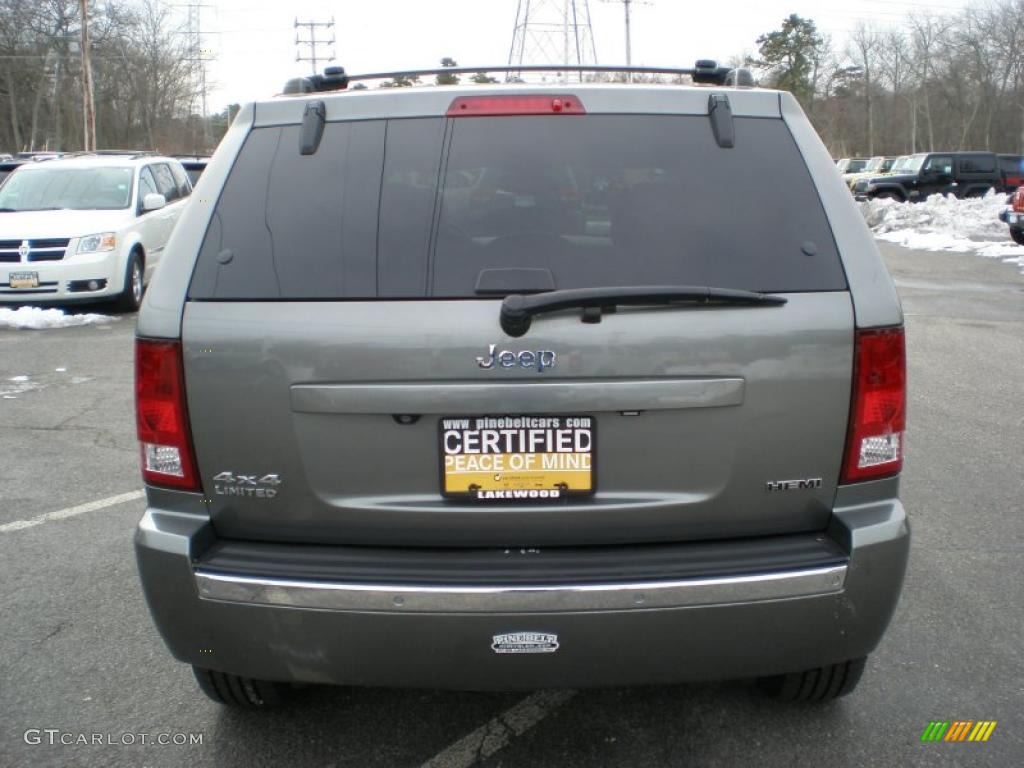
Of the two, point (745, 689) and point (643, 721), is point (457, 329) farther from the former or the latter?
point (745, 689)

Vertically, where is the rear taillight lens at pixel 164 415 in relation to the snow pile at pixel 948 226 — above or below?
below

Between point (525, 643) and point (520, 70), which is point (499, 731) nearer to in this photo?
point (525, 643)

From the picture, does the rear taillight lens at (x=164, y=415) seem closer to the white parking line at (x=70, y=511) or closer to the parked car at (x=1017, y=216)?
the white parking line at (x=70, y=511)

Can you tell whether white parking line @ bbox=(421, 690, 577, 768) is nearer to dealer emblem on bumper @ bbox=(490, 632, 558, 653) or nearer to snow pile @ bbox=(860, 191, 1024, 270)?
dealer emblem on bumper @ bbox=(490, 632, 558, 653)

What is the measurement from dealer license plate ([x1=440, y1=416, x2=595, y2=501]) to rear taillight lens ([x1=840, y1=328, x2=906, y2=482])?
2.34 ft

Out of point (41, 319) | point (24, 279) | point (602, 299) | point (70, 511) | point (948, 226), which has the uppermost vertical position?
point (948, 226)

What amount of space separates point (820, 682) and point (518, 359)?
148 centimetres

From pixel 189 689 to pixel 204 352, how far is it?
4.70 ft

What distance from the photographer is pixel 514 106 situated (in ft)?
9.03

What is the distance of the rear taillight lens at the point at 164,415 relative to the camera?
2.55 meters

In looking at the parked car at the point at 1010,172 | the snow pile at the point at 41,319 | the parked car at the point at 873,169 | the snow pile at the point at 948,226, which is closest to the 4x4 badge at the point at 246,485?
the snow pile at the point at 41,319

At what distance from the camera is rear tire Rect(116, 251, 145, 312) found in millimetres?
12539

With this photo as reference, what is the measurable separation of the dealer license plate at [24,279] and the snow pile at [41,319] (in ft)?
0.98

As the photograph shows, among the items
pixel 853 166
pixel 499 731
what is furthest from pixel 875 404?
pixel 853 166
